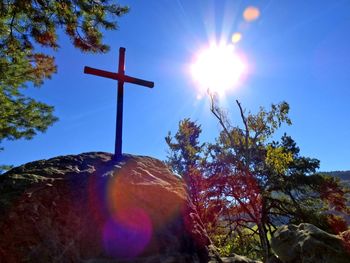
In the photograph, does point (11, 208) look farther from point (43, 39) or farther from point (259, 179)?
point (259, 179)

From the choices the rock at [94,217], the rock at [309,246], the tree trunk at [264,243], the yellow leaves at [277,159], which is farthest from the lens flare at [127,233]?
the yellow leaves at [277,159]

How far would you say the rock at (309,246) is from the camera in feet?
33.0

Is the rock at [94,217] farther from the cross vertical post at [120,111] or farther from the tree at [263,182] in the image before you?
the tree at [263,182]

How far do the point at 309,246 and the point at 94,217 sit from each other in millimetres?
7796

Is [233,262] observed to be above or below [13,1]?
below

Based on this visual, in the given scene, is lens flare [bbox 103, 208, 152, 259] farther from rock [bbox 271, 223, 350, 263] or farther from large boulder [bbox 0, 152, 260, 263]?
rock [bbox 271, 223, 350, 263]

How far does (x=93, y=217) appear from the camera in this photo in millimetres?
5031

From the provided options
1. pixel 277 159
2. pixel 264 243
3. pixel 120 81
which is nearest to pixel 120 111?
pixel 120 81

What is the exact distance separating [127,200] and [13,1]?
486cm

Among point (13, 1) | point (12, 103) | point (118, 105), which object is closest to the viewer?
point (13, 1)

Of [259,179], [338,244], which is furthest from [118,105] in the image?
[259,179]

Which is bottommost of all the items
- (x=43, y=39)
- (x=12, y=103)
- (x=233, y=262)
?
(x=233, y=262)

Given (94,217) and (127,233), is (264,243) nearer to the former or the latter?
(127,233)

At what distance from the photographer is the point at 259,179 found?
21922mm
